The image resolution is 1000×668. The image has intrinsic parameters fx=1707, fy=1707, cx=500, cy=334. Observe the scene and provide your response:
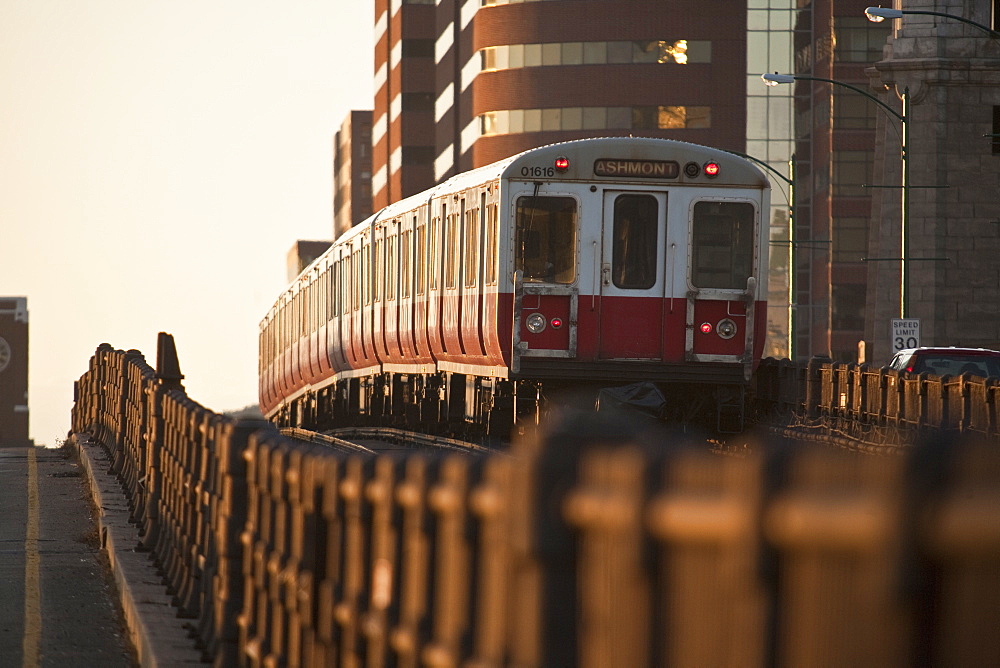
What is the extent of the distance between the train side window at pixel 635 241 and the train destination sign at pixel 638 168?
0.89ft

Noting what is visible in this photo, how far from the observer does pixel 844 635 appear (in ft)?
7.61

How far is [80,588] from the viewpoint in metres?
10.6

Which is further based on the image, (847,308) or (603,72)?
(603,72)

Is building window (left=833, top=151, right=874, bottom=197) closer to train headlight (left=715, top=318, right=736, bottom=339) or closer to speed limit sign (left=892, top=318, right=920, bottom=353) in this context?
speed limit sign (left=892, top=318, right=920, bottom=353)

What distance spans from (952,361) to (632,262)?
9.26m

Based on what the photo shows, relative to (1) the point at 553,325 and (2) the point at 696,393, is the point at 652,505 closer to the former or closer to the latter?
(1) the point at 553,325

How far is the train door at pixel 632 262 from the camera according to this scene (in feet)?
63.1

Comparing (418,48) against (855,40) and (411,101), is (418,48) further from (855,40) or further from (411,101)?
(855,40)

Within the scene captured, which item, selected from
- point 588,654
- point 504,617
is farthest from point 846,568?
point 504,617

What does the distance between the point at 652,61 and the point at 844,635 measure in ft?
257

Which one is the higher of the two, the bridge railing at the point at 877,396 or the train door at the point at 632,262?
the train door at the point at 632,262

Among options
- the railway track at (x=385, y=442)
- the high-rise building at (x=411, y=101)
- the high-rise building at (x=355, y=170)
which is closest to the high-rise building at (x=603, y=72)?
the high-rise building at (x=411, y=101)

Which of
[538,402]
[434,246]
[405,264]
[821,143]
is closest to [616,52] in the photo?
[821,143]

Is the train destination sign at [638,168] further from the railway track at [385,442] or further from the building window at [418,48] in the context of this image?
the building window at [418,48]
